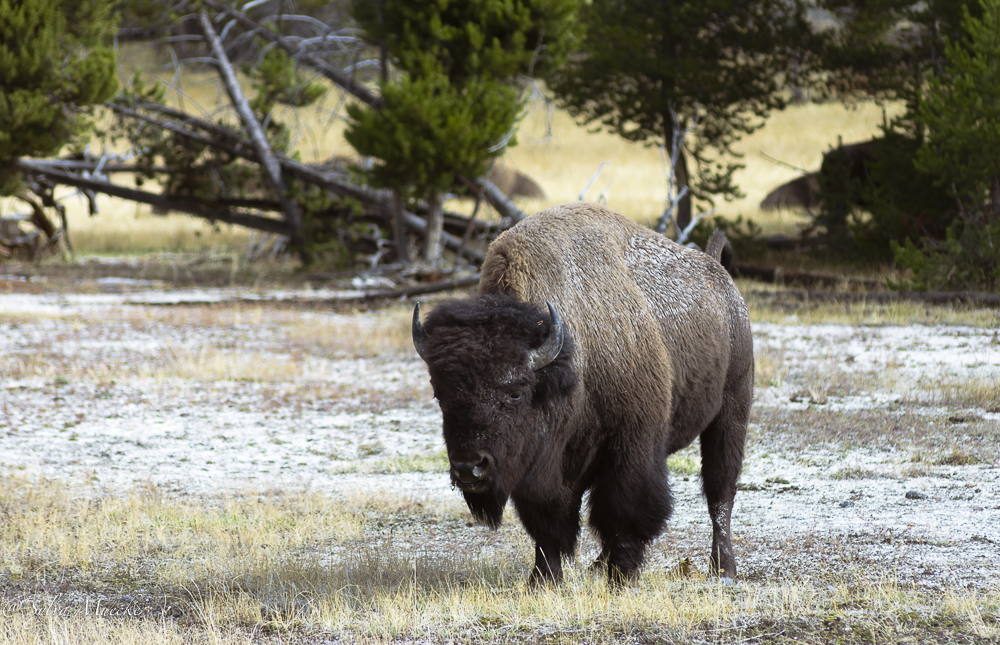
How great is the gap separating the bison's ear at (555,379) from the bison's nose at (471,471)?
1.45ft

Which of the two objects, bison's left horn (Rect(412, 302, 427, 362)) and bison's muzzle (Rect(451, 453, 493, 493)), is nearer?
bison's muzzle (Rect(451, 453, 493, 493))

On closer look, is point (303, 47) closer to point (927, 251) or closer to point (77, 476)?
point (927, 251)

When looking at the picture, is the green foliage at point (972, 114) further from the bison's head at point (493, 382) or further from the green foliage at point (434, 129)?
the bison's head at point (493, 382)

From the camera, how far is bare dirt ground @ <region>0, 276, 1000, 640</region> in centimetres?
596

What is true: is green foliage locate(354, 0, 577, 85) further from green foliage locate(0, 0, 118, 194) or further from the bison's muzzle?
the bison's muzzle

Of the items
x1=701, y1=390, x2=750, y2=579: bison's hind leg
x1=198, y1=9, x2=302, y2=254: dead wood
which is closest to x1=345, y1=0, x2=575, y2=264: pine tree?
x1=198, y1=9, x2=302, y2=254: dead wood

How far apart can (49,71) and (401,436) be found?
13.4 metres

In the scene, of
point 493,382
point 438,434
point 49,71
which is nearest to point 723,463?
point 493,382

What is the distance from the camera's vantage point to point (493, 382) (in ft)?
14.2

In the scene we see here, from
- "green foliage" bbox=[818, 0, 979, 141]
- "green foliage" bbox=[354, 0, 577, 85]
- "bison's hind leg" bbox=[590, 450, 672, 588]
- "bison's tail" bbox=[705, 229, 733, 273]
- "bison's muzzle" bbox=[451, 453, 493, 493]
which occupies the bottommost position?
"bison's hind leg" bbox=[590, 450, 672, 588]

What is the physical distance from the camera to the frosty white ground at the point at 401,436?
5.96m

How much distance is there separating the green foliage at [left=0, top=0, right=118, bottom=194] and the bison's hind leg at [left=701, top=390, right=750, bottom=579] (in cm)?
1638

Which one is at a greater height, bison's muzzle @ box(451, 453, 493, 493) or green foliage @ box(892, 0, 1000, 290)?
green foliage @ box(892, 0, 1000, 290)

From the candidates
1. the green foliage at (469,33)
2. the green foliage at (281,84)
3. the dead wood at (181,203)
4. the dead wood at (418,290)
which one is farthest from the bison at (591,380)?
the dead wood at (181,203)
